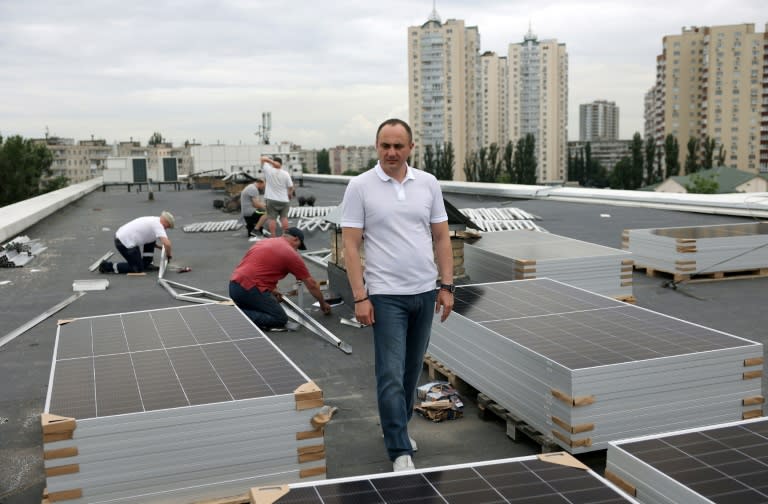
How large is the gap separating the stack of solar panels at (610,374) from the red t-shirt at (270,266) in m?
3.18

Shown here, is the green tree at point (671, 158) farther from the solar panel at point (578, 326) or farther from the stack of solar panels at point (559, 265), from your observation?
the solar panel at point (578, 326)

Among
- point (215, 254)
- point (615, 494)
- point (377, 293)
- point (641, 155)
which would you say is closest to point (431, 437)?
point (377, 293)

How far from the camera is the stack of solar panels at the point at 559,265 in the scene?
9.88 metres

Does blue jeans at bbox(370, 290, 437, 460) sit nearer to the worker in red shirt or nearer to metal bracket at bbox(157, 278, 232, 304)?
the worker in red shirt

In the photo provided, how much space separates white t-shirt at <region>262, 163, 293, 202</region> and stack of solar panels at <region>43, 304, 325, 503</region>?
37.5 ft

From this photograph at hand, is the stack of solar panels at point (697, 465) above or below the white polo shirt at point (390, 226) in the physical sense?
below

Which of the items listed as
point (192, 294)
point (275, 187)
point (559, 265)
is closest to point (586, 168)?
point (275, 187)

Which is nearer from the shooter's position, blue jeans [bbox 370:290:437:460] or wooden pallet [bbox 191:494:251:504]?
wooden pallet [bbox 191:494:251:504]

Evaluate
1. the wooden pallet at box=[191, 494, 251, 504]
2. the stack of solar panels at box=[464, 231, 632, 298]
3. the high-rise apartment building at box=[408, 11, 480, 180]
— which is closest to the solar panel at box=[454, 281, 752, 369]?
the stack of solar panels at box=[464, 231, 632, 298]

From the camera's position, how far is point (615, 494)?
3451 millimetres

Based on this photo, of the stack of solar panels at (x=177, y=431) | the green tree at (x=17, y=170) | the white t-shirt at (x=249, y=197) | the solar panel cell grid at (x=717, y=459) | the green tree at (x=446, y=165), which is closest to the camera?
the solar panel cell grid at (x=717, y=459)

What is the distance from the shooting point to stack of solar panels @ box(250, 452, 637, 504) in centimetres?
345

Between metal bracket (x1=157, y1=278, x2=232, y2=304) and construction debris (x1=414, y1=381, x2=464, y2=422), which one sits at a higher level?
metal bracket (x1=157, y1=278, x2=232, y2=304)

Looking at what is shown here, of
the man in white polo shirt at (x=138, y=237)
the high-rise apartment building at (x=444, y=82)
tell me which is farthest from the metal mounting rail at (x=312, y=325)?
the high-rise apartment building at (x=444, y=82)
